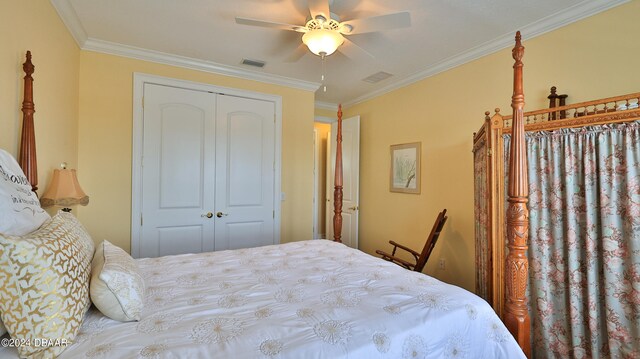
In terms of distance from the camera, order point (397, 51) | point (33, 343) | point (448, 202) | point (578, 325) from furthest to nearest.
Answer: point (448, 202) → point (397, 51) → point (578, 325) → point (33, 343)

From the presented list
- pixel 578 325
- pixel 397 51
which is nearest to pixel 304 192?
pixel 397 51

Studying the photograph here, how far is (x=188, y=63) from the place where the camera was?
3072 millimetres

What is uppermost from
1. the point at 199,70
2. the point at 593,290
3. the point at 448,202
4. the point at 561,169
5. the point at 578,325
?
the point at 199,70

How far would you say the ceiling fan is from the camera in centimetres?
176

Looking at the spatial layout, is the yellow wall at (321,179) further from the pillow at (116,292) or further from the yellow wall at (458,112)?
the pillow at (116,292)

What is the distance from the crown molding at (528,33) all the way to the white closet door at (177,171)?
8.13ft

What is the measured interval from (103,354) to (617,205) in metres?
2.43

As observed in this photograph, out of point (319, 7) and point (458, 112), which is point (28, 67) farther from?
point (458, 112)

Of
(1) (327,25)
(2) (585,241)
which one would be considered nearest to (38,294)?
(1) (327,25)

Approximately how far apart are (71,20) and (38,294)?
245cm

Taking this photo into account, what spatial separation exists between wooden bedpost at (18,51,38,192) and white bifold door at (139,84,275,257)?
4.22ft

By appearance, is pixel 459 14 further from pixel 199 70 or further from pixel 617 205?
pixel 199 70

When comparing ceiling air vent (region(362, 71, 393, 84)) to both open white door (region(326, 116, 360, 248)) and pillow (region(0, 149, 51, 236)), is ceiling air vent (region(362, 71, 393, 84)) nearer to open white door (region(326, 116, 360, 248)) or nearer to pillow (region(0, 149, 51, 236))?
open white door (region(326, 116, 360, 248))

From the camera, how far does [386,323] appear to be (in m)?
1.11
